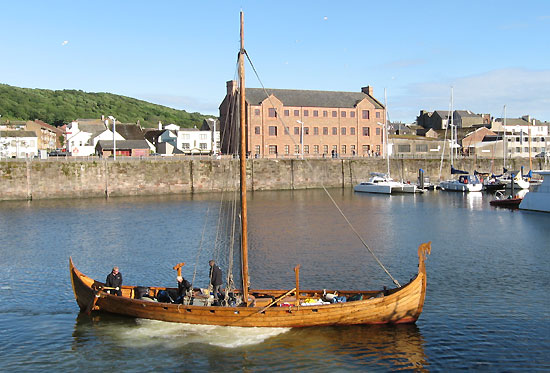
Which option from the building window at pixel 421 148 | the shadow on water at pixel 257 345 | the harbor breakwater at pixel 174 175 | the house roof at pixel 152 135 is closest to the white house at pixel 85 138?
the house roof at pixel 152 135

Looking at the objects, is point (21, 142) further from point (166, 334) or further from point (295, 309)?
point (295, 309)

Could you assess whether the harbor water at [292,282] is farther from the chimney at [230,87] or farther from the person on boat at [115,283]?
the chimney at [230,87]

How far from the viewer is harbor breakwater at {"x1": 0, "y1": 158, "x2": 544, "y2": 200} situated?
264ft

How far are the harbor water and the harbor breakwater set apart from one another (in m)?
16.5


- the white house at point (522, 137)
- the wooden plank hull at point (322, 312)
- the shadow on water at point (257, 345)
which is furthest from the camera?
the white house at point (522, 137)

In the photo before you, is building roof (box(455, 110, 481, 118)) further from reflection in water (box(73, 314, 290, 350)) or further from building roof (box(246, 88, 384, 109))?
reflection in water (box(73, 314, 290, 350))

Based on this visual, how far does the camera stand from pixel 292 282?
31.6m

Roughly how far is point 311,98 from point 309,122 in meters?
5.53

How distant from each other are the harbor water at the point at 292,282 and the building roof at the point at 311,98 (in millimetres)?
48524

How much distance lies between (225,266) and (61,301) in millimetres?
10501

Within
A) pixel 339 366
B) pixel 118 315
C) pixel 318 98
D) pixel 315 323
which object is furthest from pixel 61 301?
pixel 318 98

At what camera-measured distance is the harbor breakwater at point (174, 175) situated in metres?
80.5

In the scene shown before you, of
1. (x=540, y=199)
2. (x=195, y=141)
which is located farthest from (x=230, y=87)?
(x=540, y=199)

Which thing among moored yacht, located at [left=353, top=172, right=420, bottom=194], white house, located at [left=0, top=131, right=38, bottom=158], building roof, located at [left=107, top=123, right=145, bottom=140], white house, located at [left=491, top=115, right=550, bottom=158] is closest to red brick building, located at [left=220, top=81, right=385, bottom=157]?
moored yacht, located at [left=353, top=172, right=420, bottom=194]
